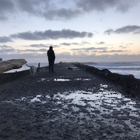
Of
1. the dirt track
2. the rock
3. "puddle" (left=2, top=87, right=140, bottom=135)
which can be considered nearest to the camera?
the dirt track

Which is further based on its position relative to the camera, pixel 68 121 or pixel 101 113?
pixel 101 113

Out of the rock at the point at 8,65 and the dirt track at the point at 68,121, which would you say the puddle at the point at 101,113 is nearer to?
the dirt track at the point at 68,121

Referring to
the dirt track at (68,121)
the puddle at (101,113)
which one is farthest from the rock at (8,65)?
the dirt track at (68,121)

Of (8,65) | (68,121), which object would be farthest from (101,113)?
(8,65)

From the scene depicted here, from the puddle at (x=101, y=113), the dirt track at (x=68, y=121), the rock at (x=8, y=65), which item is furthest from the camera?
the rock at (x=8, y=65)

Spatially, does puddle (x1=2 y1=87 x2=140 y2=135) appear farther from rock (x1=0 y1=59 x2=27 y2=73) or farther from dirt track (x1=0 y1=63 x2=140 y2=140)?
rock (x1=0 y1=59 x2=27 y2=73)

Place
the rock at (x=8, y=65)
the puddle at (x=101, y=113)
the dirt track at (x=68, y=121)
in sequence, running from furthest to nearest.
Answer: the rock at (x=8, y=65), the puddle at (x=101, y=113), the dirt track at (x=68, y=121)

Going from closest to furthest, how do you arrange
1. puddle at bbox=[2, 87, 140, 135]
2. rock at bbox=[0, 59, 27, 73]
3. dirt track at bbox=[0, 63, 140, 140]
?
1. dirt track at bbox=[0, 63, 140, 140]
2. puddle at bbox=[2, 87, 140, 135]
3. rock at bbox=[0, 59, 27, 73]

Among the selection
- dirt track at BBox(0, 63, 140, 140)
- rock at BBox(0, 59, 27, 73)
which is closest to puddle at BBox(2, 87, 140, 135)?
dirt track at BBox(0, 63, 140, 140)

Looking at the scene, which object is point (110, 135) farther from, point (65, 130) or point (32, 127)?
point (32, 127)

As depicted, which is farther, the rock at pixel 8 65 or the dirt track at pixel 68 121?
the rock at pixel 8 65

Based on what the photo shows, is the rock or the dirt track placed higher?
the rock

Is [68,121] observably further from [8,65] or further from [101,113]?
[8,65]

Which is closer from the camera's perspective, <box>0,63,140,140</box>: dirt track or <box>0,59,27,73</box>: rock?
<box>0,63,140,140</box>: dirt track
